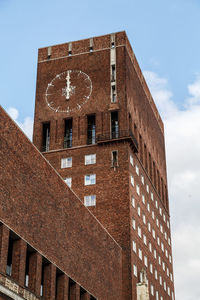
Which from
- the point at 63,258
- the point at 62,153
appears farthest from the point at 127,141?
the point at 63,258

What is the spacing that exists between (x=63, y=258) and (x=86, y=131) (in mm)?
30488

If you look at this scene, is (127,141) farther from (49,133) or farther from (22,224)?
(22,224)

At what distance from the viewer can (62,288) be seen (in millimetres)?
42094

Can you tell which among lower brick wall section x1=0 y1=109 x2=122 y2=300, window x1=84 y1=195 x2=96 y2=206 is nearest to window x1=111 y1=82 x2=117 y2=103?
window x1=84 y1=195 x2=96 y2=206

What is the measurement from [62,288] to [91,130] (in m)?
32.9

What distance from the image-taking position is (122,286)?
2336 inches

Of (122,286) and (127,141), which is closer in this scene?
(122,286)

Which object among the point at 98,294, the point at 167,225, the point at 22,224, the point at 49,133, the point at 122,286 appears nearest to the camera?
the point at 22,224

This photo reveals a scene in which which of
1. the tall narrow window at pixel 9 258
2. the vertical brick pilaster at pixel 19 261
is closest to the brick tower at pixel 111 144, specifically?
the tall narrow window at pixel 9 258

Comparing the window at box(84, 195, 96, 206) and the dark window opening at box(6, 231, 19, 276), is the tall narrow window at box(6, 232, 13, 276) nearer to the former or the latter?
the dark window opening at box(6, 231, 19, 276)

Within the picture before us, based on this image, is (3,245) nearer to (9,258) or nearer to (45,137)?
(9,258)

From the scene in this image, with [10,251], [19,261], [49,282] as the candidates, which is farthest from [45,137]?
[19,261]

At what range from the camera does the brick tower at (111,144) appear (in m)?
64.5

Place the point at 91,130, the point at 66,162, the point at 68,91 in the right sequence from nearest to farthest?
the point at 66,162 → the point at 91,130 → the point at 68,91
